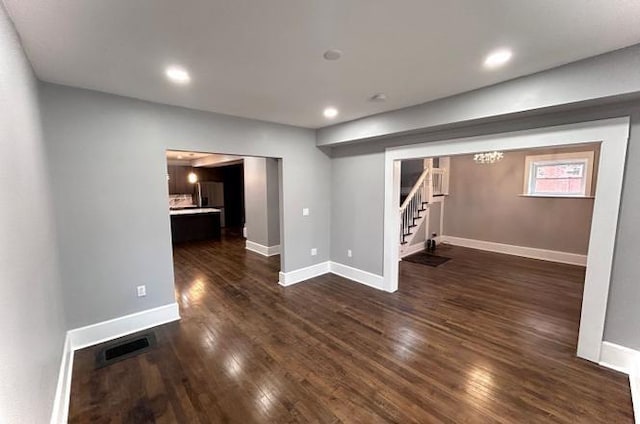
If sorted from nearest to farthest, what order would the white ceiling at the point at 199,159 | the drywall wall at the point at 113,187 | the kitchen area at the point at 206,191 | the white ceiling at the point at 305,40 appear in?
the white ceiling at the point at 305,40
the drywall wall at the point at 113,187
the white ceiling at the point at 199,159
the kitchen area at the point at 206,191

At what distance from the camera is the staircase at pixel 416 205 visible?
20.2 ft

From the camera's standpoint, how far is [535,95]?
234 cm

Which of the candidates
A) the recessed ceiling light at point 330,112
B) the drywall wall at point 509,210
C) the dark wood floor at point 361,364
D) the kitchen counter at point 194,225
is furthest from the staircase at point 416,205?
the kitchen counter at point 194,225

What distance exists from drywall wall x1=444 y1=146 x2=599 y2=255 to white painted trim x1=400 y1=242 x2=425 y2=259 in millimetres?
1327

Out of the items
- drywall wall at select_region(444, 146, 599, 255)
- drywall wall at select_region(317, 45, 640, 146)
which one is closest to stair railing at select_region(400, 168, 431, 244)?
drywall wall at select_region(444, 146, 599, 255)

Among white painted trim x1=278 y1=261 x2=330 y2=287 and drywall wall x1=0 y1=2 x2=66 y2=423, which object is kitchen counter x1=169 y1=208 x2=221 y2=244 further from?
drywall wall x1=0 y1=2 x2=66 y2=423

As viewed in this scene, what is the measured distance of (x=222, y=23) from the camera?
1.59 meters

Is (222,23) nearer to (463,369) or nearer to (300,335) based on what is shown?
(300,335)

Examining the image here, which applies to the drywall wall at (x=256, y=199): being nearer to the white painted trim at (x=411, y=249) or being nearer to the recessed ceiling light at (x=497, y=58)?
the white painted trim at (x=411, y=249)

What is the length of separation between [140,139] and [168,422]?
2.71 meters

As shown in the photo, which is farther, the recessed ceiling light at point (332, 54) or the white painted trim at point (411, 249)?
the white painted trim at point (411, 249)

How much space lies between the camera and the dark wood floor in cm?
195

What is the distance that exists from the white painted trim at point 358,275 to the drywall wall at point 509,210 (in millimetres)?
4087

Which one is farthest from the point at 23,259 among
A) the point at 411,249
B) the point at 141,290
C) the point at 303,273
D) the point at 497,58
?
the point at 411,249
